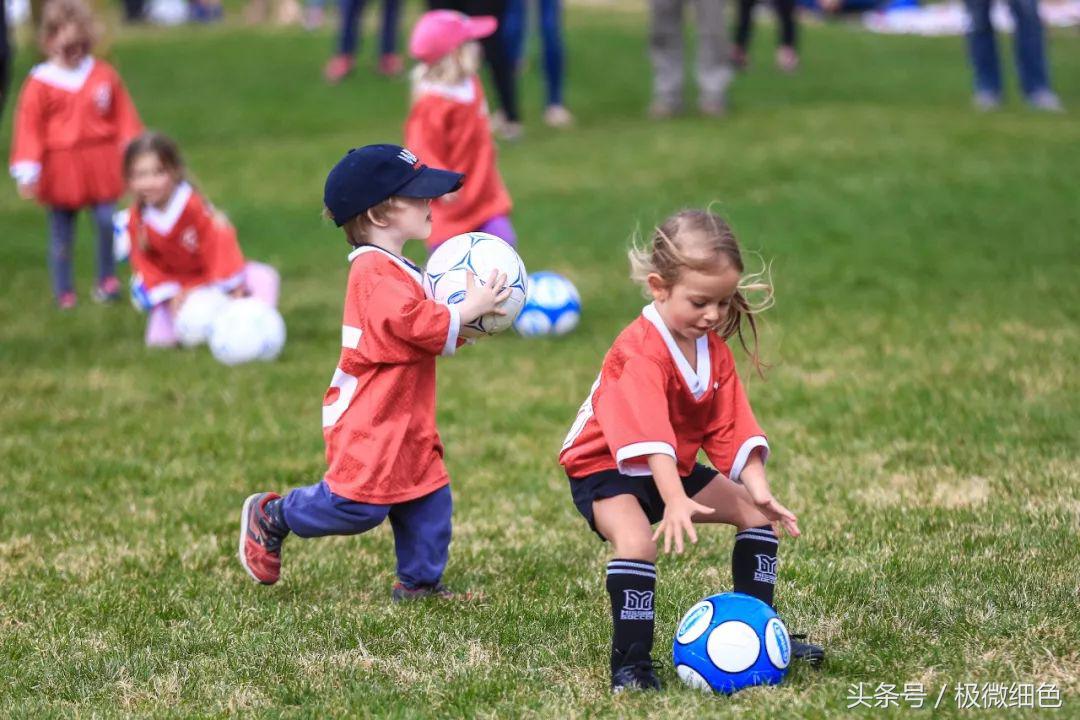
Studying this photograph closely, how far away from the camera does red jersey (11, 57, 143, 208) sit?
1034 cm

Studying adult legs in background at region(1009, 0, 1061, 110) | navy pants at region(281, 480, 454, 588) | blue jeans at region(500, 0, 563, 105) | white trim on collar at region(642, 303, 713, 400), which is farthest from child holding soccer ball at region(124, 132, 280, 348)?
adult legs in background at region(1009, 0, 1061, 110)

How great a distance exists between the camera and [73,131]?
34.4ft

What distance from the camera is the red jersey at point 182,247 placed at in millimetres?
9125

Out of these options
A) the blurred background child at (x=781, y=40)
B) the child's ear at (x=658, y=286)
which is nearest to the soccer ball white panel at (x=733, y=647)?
the child's ear at (x=658, y=286)

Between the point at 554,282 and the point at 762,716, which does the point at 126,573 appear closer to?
the point at 762,716

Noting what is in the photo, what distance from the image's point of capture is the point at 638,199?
1324 cm

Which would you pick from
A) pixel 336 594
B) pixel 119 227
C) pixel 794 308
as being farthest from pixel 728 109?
pixel 336 594

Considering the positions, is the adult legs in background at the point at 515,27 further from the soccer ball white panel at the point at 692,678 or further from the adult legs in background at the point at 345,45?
the soccer ball white panel at the point at 692,678

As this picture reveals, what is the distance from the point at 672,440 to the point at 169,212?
5973mm

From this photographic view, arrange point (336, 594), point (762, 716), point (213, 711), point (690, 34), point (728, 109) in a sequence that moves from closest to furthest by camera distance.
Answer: point (762, 716) < point (213, 711) < point (336, 594) < point (728, 109) < point (690, 34)

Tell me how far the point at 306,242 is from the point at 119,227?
9.74 ft

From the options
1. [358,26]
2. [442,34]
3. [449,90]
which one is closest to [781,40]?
[358,26]

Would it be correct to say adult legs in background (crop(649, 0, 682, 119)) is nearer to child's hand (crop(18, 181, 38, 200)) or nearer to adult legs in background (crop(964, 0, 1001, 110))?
adult legs in background (crop(964, 0, 1001, 110))

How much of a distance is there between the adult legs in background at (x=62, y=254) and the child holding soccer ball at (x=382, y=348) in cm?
649
